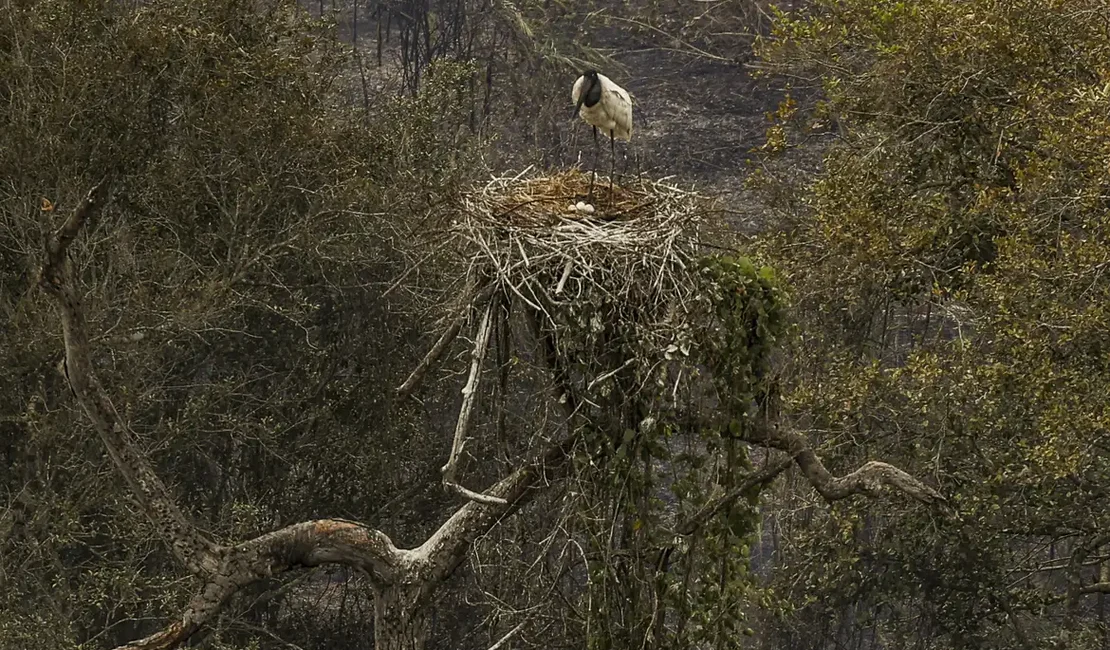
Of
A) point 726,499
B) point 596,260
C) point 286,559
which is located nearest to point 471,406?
point 596,260

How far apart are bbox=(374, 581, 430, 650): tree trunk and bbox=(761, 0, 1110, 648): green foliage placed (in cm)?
413

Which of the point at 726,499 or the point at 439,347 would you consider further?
the point at 726,499

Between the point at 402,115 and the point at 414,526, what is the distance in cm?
430

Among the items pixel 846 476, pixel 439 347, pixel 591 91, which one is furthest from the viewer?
pixel 591 91

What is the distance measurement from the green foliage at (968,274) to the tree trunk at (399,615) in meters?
4.13

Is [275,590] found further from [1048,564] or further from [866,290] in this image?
[1048,564]

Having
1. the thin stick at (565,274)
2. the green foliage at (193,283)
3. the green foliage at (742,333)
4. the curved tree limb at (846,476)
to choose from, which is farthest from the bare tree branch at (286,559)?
the green foliage at (193,283)

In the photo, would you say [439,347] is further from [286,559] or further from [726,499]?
[726,499]

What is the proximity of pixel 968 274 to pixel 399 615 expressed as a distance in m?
5.94

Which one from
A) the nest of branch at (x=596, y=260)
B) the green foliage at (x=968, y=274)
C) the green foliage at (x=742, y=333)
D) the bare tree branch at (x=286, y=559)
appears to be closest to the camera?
the bare tree branch at (x=286, y=559)

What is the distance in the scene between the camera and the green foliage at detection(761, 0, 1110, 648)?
28.5 feet

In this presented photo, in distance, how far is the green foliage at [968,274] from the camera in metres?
8.68

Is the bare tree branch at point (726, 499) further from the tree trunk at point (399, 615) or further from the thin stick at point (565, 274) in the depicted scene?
the thin stick at point (565, 274)

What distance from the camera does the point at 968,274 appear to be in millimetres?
10039
